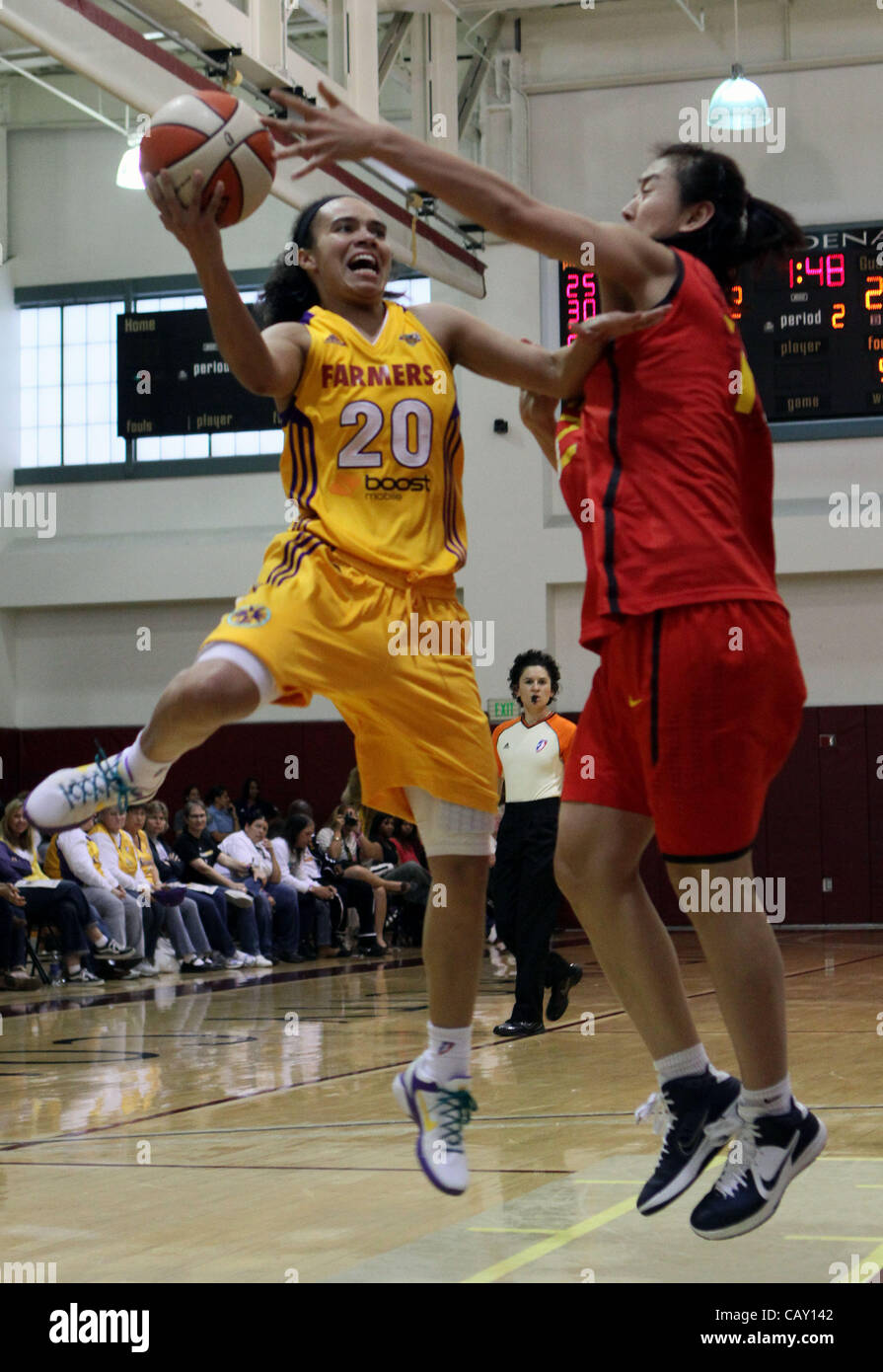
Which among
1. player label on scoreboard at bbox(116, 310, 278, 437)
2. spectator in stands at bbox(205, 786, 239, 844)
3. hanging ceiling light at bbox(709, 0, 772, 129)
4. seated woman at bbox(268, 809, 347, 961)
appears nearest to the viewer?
hanging ceiling light at bbox(709, 0, 772, 129)

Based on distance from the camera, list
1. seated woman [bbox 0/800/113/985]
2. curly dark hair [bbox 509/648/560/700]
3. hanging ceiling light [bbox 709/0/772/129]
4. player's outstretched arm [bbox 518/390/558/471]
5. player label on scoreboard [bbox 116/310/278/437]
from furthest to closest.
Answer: player label on scoreboard [bbox 116/310/278/437] → hanging ceiling light [bbox 709/0/772/129] → seated woman [bbox 0/800/113/985] → curly dark hair [bbox 509/648/560/700] → player's outstretched arm [bbox 518/390/558/471]

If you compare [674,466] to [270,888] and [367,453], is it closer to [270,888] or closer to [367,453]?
[367,453]

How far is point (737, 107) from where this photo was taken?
1420cm

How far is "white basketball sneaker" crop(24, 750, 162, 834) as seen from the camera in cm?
374

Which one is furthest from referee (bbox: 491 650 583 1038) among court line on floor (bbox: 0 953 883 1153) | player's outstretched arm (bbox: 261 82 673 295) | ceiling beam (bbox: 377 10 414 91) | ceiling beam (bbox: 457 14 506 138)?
ceiling beam (bbox: 457 14 506 138)

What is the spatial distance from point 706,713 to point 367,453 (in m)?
1.07

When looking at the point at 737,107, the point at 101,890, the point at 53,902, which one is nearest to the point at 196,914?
the point at 101,890

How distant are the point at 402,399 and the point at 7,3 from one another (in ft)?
21.9

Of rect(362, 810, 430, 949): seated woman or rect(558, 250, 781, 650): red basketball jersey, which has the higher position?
Result: rect(558, 250, 781, 650): red basketball jersey

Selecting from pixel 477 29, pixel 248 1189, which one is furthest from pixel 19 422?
pixel 248 1189

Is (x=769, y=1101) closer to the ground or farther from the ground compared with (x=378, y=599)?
closer to the ground

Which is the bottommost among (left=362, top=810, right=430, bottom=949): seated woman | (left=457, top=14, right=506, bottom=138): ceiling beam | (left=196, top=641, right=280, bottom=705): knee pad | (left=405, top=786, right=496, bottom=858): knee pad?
(left=362, top=810, right=430, bottom=949): seated woman

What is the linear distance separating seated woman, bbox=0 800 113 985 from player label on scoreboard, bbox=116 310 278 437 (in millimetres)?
6241

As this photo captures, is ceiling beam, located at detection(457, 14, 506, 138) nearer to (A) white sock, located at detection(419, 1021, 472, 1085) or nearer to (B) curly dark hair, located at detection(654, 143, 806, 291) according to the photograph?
(B) curly dark hair, located at detection(654, 143, 806, 291)
